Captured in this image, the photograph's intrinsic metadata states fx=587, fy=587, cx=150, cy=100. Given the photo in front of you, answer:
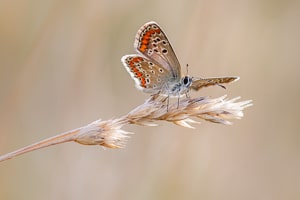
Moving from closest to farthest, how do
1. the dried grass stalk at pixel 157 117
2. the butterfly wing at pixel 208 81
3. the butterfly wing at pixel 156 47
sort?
the dried grass stalk at pixel 157 117, the butterfly wing at pixel 208 81, the butterfly wing at pixel 156 47

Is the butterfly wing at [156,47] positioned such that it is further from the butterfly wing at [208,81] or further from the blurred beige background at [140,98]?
the blurred beige background at [140,98]

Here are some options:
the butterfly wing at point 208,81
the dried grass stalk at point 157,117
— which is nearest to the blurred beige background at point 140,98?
the butterfly wing at point 208,81

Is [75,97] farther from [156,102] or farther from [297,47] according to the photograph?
[297,47]

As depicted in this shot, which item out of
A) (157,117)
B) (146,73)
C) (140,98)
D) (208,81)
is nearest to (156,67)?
(146,73)

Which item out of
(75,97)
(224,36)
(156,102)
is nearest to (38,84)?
(75,97)

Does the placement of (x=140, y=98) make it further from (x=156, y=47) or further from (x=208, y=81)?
(x=208, y=81)
